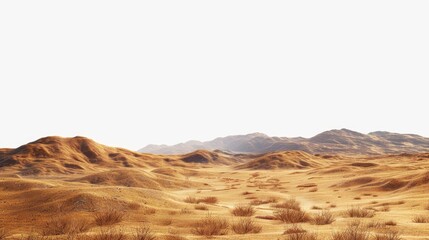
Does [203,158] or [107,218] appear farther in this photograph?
[203,158]

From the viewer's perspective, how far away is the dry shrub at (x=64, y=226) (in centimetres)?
992

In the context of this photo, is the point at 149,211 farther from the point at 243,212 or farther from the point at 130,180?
the point at 130,180

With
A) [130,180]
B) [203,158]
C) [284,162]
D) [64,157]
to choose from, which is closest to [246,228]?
[130,180]

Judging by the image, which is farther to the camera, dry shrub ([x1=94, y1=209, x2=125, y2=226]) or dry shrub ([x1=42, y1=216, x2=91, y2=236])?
dry shrub ([x1=94, y1=209, x2=125, y2=226])

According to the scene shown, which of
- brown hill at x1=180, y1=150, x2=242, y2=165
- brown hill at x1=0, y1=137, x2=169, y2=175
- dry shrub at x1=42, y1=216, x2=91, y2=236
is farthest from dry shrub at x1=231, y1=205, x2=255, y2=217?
brown hill at x1=180, y1=150, x2=242, y2=165

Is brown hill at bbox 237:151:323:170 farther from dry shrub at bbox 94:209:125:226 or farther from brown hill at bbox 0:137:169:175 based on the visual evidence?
dry shrub at bbox 94:209:125:226

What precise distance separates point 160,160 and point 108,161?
62.4 ft

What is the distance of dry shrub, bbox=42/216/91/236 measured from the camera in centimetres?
992

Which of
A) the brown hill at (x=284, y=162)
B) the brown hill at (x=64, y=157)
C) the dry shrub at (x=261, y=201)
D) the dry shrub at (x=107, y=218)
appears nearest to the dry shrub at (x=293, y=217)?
the dry shrub at (x=107, y=218)

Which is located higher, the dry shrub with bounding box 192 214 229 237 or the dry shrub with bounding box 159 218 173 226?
the dry shrub with bounding box 192 214 229 237

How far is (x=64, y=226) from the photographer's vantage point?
10453mm

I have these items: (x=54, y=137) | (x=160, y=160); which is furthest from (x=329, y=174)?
(x=54, y=137)

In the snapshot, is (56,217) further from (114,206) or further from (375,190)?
(375,190)

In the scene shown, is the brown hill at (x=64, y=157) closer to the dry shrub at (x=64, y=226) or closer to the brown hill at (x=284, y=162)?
the brown hill at (x=284, y=162)
